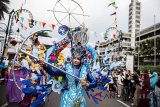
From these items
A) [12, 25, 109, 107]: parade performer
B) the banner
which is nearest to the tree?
the banner

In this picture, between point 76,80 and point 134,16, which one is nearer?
point 76,80

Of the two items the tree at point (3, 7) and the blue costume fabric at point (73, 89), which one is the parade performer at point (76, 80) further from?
the tree at point (3, 7)

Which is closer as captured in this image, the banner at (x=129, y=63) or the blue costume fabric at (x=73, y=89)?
the blue costume fabric at (x=73, y=89)

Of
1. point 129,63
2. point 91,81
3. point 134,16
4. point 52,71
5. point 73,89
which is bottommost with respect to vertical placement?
point 73,89

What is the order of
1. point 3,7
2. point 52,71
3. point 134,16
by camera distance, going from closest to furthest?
point 52,71, point 3,7, point 134,16

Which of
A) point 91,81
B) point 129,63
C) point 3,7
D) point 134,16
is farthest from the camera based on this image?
point 134,16

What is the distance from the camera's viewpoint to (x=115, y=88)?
15.8 m

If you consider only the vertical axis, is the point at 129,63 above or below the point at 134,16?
below

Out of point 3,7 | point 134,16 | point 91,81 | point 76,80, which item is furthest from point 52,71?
point 134,16

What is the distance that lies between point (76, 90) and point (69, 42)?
0.84 metres

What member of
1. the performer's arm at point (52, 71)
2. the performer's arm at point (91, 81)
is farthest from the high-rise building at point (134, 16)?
the performer's arm at point (52, 71)

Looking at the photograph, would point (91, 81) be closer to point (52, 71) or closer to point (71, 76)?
point (71, 76)

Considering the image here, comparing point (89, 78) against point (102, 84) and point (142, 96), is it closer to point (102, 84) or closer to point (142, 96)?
point (102, 84)

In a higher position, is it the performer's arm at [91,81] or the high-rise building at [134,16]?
the high-rise building at [134,16]
